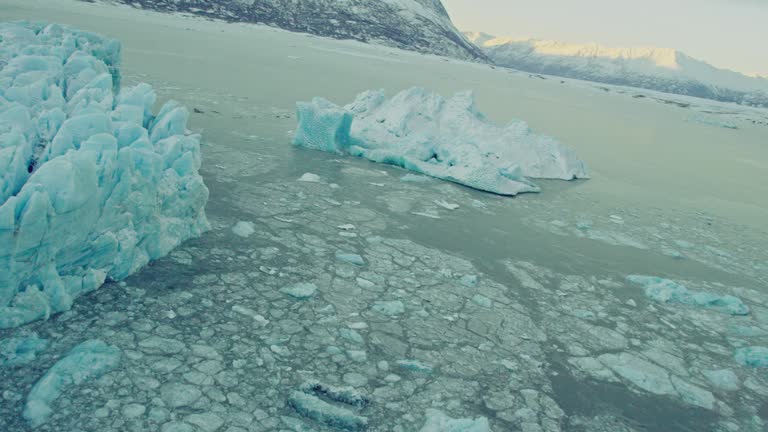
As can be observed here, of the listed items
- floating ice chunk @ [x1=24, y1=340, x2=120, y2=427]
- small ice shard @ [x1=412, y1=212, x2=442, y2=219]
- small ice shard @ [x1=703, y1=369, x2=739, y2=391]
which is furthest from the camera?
small ice shard @ [x1=412, y1=212, x2=442, y2=219]

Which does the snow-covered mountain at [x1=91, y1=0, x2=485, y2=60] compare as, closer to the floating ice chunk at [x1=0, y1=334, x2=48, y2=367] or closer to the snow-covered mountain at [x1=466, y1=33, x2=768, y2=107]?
the floating ice chunk at [x1=0, y1=334, x2=48, y2=367]

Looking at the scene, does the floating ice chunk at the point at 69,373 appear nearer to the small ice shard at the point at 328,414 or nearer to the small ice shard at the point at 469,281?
the small ice shard at the point at 328,414

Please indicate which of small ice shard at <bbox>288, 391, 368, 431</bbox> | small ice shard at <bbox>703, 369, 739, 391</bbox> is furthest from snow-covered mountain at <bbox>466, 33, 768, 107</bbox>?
small ice shard at <bbox>288, 391, 368, 431</bbox>

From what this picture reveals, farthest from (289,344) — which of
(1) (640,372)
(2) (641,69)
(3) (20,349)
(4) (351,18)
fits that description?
(2) (641,69)

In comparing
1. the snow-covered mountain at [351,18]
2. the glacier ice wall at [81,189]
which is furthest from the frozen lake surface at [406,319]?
the snow-covered mountain at [351,18]

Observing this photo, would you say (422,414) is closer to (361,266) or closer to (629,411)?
(629,411)

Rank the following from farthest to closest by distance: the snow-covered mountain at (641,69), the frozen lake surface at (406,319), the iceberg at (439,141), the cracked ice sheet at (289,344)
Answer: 1. the snow-covered mountain at (641,69)
2. the iceberg at (439,141)
3. the frozen lake surface at (406,319)
4. the cracked ice sheet at (289,344)
